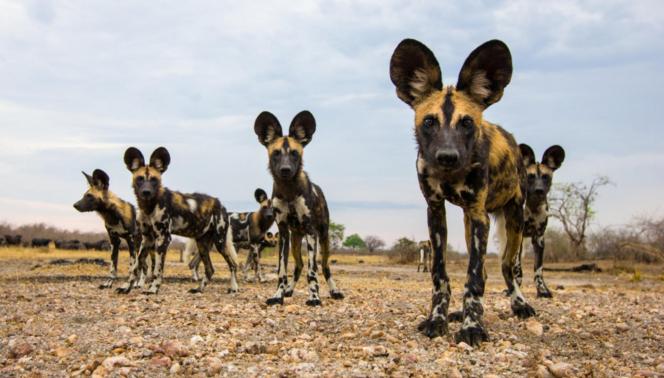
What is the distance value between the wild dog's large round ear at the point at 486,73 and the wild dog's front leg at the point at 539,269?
642 cm

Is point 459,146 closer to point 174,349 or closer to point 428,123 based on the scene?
point 428,123

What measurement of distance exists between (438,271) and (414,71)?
2051mm

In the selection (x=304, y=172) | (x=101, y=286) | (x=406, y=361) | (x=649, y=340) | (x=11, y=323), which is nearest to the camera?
(x=406, y=361)

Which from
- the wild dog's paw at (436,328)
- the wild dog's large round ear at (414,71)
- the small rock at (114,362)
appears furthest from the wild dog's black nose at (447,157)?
the small rock at (114,362)

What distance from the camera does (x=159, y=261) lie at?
1224 cm

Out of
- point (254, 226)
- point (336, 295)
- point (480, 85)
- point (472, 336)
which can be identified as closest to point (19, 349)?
point (472, 336)

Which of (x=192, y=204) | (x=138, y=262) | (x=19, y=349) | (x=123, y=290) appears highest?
(x=192, y=204)

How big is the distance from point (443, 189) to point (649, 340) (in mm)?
2921

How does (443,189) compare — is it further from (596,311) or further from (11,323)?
(11,323)

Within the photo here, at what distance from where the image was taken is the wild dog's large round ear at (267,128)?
998 cm

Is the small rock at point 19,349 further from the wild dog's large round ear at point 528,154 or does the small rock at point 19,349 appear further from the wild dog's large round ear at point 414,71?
the wild dog's large round ear at point 528,154

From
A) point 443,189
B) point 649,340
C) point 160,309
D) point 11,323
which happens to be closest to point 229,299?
point 160,309

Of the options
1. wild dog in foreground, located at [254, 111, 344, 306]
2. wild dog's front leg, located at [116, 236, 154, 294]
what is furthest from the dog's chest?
wild dog's front leg, located at [116, 236, 154, 294]

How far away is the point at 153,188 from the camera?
40.3 feet
